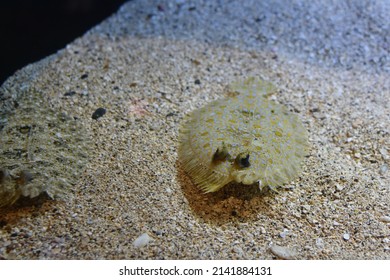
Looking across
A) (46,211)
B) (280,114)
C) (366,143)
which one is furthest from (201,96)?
(46,211)

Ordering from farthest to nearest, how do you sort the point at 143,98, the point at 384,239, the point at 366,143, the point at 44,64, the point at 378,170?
the point at 44,64 < the point at 143,98 < the point at 366,143 < the point at 378,170 < the point at 384,239

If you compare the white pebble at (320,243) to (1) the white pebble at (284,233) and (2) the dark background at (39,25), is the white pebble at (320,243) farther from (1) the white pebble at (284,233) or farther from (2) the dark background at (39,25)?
(2) the dark background at (39,25)

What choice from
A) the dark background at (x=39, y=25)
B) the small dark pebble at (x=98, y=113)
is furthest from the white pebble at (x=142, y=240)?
the dark background at (x=39, y=25)

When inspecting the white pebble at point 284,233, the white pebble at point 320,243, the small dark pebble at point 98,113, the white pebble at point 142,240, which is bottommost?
the white pebble at point 320,243

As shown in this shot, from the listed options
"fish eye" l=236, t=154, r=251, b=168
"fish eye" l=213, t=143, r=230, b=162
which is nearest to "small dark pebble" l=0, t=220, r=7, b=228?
"fish eye" l=213, t=143, r=230, b=162

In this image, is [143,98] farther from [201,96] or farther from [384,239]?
[384,239]

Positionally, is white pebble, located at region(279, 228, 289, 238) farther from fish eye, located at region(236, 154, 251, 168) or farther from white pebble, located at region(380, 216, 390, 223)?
white pebble, located at region(380, 216, 390, 223)
